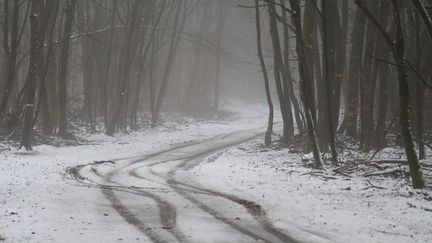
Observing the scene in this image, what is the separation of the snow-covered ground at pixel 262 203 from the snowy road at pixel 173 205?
266mm

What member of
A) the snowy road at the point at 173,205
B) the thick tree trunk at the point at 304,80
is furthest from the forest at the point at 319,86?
the snowy road at the point at 173,205

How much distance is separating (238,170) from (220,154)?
6.32 meters

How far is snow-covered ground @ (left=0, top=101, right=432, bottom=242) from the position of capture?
27.9ft

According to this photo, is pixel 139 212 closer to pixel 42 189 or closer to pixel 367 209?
pixel 42 189

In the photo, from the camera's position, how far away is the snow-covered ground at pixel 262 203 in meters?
8.52

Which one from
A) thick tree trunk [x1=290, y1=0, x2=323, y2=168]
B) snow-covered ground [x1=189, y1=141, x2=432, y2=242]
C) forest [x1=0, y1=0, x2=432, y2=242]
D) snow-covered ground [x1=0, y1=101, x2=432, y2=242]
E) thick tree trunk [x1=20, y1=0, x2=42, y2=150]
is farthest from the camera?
thick tree trunk [x1=20, y1=0, x2=42, y2=150]

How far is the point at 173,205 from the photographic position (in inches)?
428

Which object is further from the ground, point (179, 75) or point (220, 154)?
point (179, 75)

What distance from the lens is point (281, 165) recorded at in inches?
666

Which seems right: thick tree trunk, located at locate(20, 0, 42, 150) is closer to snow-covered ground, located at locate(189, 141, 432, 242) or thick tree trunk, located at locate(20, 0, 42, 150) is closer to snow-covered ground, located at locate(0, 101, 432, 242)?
snow-covered ground, located at locate(0, 101, 432, 242)

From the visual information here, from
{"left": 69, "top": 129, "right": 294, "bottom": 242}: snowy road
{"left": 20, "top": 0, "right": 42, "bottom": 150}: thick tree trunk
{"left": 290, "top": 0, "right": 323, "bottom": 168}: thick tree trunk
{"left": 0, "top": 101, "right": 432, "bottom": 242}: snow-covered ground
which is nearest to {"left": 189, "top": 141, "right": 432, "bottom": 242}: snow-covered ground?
{"left": 0, "top": 101, "right": 432, "bottom": 242}: snow-covered ground

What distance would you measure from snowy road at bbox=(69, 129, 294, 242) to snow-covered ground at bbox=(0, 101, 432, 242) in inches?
10.5

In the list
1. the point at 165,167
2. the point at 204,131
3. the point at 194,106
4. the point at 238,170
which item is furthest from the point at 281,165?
the point at 194,106

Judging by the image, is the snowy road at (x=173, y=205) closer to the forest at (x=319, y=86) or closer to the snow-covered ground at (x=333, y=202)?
the forest at (x=319, y=86)
